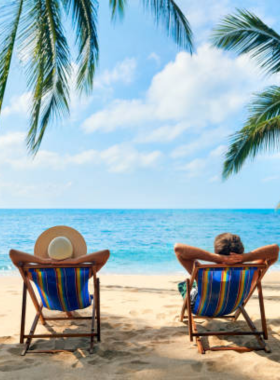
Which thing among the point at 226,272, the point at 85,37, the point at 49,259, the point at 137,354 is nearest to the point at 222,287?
the point at 226,272

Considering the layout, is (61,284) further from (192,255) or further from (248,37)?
(248,37)

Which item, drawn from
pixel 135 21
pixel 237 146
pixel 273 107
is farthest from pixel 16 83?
pixel 273 107

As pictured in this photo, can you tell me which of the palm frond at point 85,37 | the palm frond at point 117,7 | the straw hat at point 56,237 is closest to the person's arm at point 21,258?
the straw hat at point 56,237

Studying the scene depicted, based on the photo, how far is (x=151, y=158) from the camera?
52.4 m

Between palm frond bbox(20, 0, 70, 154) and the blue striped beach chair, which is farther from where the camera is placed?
palm frond bbox(20, 0, 70, 154)

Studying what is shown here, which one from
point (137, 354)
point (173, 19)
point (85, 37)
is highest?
point (173, 19)

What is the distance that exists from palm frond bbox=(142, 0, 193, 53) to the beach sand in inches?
161

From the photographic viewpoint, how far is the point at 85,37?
19.4 feet

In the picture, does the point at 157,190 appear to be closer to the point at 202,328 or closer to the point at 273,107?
the point at 273,107

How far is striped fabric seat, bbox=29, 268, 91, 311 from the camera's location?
2.72 meters

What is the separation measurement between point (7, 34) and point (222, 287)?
3824 mm

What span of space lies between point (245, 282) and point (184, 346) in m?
0.68

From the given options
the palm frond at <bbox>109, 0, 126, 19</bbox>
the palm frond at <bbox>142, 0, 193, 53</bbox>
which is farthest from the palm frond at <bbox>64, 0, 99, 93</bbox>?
the palm frond at <bbox>142, 0, 193, 53</bbox>

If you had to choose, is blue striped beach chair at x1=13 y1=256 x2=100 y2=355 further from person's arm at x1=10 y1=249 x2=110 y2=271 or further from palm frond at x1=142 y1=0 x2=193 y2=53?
palm frond at x1=142 y1=0 x2=193 y2=53
